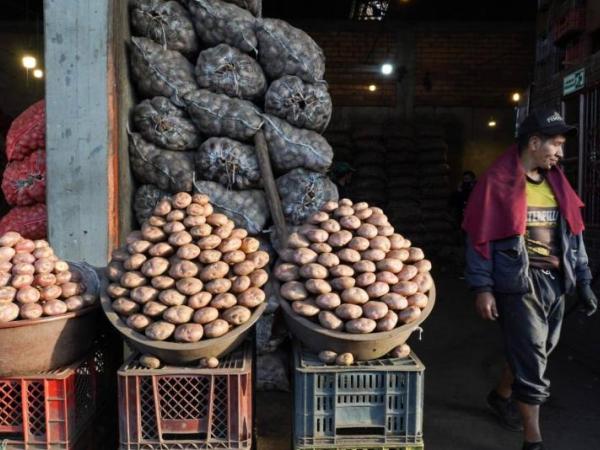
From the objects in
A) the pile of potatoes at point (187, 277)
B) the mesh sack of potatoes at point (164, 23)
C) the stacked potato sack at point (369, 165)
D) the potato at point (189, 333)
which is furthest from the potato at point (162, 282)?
the stacked potato sack at point (369, 165)

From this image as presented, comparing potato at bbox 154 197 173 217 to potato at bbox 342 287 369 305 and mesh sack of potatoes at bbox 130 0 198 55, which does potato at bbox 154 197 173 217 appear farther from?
A: mesh sack of potatoes at bbox 130 0 198 55

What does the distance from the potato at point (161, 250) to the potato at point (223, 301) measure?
1.15 ft

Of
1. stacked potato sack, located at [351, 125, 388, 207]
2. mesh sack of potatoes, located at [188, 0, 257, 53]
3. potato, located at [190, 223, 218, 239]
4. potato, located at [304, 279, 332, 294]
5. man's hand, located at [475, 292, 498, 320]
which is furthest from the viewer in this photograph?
stacked potato sack, located at [351, 125, 388, 207]

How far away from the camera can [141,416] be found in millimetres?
2350

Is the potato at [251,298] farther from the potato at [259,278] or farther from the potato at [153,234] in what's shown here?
the potato at [153,234]

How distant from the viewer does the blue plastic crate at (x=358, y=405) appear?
7.78 ft

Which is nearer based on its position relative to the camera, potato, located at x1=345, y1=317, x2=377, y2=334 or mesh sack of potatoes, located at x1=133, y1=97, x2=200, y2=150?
potato, located at x1=345, y1=317, x2=377, y2=334

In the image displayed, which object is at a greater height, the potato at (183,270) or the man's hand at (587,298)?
the potato at (183,270)

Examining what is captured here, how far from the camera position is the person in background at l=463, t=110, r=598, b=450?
3.07 metres

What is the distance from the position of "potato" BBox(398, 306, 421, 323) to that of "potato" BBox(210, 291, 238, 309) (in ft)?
2.64

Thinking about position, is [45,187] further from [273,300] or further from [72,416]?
[72,416]

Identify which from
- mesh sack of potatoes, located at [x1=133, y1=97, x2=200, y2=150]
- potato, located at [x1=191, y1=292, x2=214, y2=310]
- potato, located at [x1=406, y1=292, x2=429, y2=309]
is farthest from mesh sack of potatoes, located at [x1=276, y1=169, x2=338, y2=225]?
potato, located at [x1=191, y1=292, x2=214, y2=310]

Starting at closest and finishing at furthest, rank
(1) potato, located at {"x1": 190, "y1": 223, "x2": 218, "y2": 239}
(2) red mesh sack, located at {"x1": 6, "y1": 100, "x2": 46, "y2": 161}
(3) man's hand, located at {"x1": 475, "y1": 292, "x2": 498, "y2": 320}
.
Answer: (1) potato, located at {"x1": 190, "y1": 223, "x2": 218, "y2": 239} < (3) man's hand, located at {"x1": 475, "y1": 292, "x2": 498, "y2": 320} < (2) red mesh sack, located at {"x1": 6, "y1": 100, "x2": 46, "y2": 161}

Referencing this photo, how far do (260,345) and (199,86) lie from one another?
2224mm
